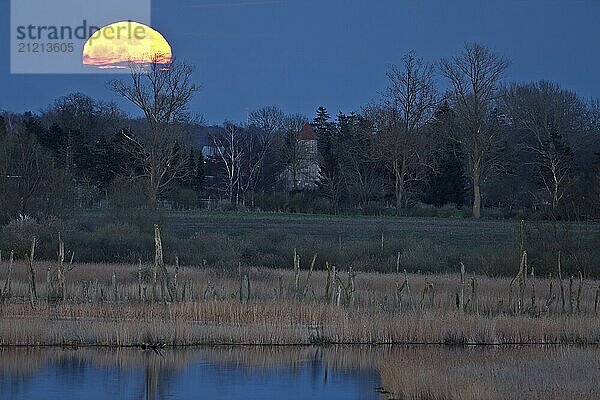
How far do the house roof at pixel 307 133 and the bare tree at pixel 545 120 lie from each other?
2042cm

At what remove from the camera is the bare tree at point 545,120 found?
6906 cm

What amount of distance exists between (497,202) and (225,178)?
2372 cm

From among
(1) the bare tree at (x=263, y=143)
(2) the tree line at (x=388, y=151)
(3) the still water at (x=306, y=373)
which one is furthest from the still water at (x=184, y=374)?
(1) the bare tree at (x=263, y=143)

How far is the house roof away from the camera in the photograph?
93.2 metres

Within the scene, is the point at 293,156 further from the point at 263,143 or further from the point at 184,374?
the point at 184,374

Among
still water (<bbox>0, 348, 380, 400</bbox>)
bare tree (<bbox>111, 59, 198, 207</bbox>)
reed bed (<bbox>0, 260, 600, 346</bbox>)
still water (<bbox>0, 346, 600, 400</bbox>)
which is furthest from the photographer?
bare tree (<bbox>111, 59, 198, 207</bbox>)

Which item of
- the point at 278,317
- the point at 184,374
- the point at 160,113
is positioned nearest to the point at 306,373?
the point at 184,374

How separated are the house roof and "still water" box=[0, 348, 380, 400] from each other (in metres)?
68.6

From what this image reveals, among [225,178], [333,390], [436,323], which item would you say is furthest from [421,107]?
[333,390]

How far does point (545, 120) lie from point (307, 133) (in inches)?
1133

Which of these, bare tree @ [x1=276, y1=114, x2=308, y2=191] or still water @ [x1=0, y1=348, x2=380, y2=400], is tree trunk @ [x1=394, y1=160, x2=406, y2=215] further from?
still water @ [x1=0, y1=348, x2=380, y2=400]

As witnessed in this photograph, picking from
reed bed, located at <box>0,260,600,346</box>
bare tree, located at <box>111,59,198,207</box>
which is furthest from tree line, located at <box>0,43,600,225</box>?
reed bed, located at <box>0,260,600,346</box>

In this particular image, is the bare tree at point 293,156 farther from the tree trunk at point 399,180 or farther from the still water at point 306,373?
the still water at point 306,373

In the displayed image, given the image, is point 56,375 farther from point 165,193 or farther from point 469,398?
point 165,193
